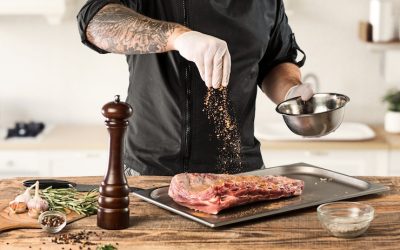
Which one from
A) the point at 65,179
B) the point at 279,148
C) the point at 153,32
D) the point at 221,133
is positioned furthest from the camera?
the point at 279,148

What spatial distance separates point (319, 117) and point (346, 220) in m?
0.48

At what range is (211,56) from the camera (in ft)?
6.59

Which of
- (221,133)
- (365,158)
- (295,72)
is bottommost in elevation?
(365,158)

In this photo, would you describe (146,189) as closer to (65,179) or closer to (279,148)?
(65,179)

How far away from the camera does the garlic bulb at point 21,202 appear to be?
2105 millimetres

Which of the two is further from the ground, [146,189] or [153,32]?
[153,32]

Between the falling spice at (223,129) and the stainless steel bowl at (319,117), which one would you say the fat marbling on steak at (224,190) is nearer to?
the stainless steel bowl at (319,117)

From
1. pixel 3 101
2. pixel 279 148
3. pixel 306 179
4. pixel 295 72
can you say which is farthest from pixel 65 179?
pixel 3 101

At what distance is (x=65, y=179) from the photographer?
2443 mm

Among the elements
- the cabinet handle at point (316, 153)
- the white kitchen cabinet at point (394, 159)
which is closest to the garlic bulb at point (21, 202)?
the cabinet handle at point (316, 153)

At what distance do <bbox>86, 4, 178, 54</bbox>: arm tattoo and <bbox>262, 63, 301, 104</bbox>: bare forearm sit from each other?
0.63 m

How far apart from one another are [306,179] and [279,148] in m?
1.60

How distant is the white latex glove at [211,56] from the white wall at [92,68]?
2.51 m

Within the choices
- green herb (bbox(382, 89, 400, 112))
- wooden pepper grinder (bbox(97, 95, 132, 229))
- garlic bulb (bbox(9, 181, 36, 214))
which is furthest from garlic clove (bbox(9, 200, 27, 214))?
green herb (bbox(382, 89, 400, 112))
